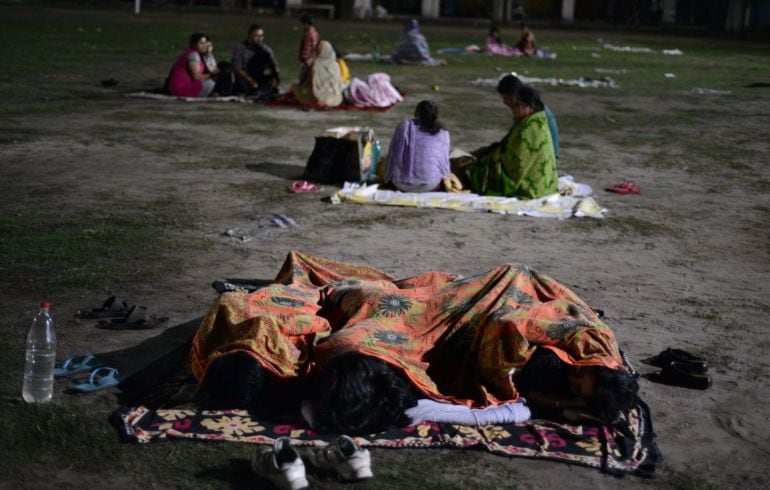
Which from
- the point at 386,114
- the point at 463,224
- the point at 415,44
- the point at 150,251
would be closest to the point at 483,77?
→ the point at 415,44

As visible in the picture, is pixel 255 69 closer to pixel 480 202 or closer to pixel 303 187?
pixel 303 187

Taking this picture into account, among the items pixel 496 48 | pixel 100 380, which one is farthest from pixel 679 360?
pixel 496 48

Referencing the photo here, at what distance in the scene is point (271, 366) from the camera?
443 centimetres

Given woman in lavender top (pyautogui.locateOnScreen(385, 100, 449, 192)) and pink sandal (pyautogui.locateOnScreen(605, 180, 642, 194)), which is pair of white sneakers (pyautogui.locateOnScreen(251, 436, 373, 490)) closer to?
woman in lavender top (pyautogui.locateOnScreen(385, 100, 449, 192))

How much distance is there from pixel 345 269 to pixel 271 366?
1.22 m

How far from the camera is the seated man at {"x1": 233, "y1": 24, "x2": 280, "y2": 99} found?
1532cm

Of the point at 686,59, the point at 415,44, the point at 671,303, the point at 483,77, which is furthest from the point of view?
the point at 686,59

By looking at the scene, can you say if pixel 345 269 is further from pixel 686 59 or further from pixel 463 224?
pixel 686 59

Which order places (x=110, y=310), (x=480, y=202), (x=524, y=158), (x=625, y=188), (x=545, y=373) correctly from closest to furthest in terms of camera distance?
(x=545, y=373), (x=110, y=310), (x=480, y=202), (x=524, y=158), (x=625, y=188)

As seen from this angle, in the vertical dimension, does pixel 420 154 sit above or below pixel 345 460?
above

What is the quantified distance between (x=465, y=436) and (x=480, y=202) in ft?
15.4

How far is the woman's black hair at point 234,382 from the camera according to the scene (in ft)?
14.4

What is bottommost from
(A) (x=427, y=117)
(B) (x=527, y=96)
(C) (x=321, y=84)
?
(C) (x=321, y=84)

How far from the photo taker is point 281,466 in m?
3.75
